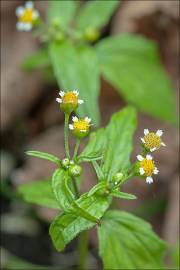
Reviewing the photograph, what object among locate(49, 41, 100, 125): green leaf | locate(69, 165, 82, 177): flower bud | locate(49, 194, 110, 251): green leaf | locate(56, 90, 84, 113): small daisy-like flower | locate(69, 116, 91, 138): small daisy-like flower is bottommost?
locate(49, 194, 110, 251): green leaf

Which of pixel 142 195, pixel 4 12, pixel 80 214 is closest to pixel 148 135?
pixel 80 214

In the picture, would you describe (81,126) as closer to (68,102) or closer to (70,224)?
(68,102)

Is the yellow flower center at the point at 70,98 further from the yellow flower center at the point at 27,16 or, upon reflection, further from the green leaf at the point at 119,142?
the yellow flower center at the point at 27,16

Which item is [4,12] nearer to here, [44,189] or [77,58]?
[77,58]

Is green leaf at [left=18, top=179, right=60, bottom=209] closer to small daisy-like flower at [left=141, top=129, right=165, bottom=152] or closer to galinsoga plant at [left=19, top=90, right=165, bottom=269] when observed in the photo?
galinsoga plant at [left=19, top=90, right=165, bottom=269]

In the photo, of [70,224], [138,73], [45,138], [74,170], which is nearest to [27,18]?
[138,73]

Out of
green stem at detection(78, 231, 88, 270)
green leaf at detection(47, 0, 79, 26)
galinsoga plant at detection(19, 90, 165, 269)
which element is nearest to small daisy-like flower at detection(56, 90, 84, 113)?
galinsoga plant at detection(19, 90, 165, 269)
